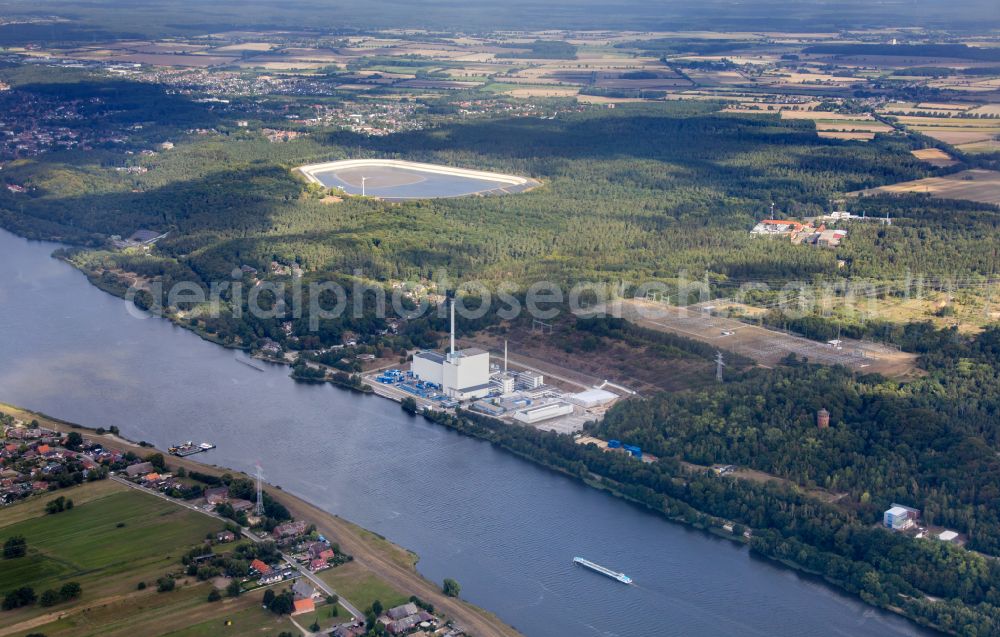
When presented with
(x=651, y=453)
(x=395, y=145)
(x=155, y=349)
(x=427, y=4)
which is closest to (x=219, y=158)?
(x=395, y=145)

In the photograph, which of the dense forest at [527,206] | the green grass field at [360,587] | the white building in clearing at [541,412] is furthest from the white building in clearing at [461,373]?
the green grass field at [360,587]

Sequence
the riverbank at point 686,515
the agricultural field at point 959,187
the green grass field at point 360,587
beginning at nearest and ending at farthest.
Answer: the green grass field at point 360,587, the riverbank at point 686,515, the agricultural field at point 959,187

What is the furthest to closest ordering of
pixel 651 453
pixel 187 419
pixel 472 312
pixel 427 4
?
pixel 427 4 < pixel 472 312 < pixel 187 419 < pixel 651 453

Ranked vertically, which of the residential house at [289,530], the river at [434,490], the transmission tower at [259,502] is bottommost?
the river at [434,490]

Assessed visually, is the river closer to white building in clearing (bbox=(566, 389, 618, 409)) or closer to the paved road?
the paved road

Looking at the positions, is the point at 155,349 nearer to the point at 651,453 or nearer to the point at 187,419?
the point at 187,419

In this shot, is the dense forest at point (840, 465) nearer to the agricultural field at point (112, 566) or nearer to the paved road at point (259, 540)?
the paved road at point (259, 540)

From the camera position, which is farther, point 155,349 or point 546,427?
point 155,349
